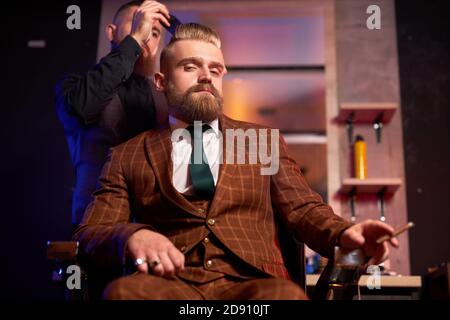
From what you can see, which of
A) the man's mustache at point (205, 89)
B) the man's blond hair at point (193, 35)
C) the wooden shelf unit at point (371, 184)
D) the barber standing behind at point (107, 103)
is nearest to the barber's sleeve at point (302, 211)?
the man's mustache at point (205, 89)

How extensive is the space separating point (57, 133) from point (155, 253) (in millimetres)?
1910

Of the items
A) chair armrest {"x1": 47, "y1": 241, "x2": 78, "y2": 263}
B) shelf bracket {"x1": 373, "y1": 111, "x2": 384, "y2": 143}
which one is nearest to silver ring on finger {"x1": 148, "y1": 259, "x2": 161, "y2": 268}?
chair armrest {"x1": 47, "y1": 241, "x2": 78, "y2": 263}

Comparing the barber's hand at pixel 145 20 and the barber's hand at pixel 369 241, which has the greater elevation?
the barber's hand at pixel 145 20

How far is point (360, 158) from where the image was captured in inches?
110

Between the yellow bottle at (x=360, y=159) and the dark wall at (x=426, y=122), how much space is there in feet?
0.78

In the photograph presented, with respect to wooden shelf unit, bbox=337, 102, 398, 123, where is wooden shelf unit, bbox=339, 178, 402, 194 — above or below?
below

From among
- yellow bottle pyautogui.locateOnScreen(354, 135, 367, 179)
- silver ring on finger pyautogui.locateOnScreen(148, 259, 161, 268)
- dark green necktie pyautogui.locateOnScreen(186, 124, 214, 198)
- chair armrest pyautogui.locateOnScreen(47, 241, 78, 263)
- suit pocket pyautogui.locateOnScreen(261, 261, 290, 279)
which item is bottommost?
suit pocket pyautogui.locateOnScreen(261, 261, 290, 279)

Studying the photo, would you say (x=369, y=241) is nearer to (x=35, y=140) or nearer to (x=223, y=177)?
(x=223, y=177)

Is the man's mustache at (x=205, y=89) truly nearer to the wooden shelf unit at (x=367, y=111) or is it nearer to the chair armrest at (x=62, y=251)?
the chair armrest at (x=62, y=251)

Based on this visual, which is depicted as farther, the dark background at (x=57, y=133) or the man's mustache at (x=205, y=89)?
the dark background at (x=57, y=133)

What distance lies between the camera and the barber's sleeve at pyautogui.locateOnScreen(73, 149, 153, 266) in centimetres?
142

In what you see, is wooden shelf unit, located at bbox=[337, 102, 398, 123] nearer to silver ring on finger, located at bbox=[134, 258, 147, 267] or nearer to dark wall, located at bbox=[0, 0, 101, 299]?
dark wall, located at bbox=[0, 0, 101, 299]

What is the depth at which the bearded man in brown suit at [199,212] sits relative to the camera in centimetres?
139

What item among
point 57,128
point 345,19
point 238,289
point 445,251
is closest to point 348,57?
point 345,19
